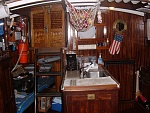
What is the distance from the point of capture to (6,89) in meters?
2.24

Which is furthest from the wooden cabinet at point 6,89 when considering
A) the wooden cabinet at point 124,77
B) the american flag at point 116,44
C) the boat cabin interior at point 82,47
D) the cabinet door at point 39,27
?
the american flag at point 116,44

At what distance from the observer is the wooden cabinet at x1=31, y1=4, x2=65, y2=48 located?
156 inches

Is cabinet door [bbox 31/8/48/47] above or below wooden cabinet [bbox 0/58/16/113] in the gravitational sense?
above

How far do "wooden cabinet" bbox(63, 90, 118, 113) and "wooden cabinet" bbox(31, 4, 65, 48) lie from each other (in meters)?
2.04

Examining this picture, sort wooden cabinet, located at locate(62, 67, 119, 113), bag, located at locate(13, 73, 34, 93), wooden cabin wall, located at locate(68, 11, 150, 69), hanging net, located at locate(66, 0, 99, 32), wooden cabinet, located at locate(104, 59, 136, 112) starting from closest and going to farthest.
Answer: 1. wooden cabinet, located at locate(62, 67, 119, 113)
2. hanging net, located at locate(66, 0, 99, 32)
3. bag, located at locate(13, 73, 34, 93)
4. wooden cabin wall, located at locate(68, 11, 150, 69)
5. wooden cabinet, located at locate(104, 59, 136, 112)

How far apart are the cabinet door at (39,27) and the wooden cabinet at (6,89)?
1781 mm

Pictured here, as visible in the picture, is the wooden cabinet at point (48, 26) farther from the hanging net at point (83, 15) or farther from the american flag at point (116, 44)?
the hanging net at point (83, 15)

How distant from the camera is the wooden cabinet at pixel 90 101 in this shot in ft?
7.30

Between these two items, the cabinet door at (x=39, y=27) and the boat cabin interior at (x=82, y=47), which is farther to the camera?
the cabinet door at (x=39, y=27)

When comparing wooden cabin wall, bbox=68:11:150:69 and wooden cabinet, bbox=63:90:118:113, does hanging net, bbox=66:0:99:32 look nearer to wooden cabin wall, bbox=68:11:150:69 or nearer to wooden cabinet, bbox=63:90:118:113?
wooden cabinet, bbox=63:90:118:113

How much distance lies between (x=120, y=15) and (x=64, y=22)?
137 centimetres

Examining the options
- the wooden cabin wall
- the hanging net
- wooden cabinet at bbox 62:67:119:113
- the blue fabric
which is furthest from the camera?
the wooden cabin wall

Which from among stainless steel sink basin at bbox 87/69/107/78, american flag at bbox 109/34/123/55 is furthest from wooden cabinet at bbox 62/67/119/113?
american flag at bbox 109/34/123/55

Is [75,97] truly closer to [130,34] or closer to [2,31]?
[2,31]
